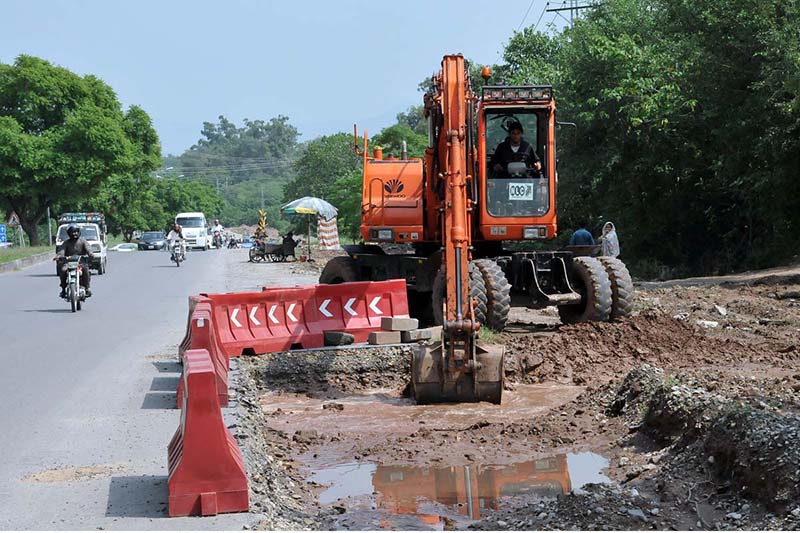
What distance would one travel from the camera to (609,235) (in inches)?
924

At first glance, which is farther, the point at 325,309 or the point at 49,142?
the point at 49,142

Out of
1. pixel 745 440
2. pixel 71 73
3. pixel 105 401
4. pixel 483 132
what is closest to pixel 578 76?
pixel 483 132

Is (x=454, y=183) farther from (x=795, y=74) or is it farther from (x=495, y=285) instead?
(x=795, y=74)

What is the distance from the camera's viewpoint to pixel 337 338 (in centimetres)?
1420

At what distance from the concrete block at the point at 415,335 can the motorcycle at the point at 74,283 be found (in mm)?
9822

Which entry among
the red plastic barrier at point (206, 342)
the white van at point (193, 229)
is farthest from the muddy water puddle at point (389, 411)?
the white van at point (193, 229)

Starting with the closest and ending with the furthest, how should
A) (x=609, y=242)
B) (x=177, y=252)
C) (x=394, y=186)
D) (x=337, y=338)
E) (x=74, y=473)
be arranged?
(x=74, y=473)
(x=337, y=338)
(x=394, y=186)
(x=609, y=242)
(x=177, y=252)

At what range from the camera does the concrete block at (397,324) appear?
1392cm

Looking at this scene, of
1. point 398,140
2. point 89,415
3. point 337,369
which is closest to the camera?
point 89,415

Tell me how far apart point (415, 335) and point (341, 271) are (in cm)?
576

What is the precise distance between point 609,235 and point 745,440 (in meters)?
16.6

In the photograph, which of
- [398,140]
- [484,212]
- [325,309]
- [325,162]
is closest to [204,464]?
[325,309]

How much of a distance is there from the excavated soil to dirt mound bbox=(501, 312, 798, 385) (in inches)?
1.2

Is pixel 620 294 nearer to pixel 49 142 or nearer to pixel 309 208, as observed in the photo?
pixel 309 208
